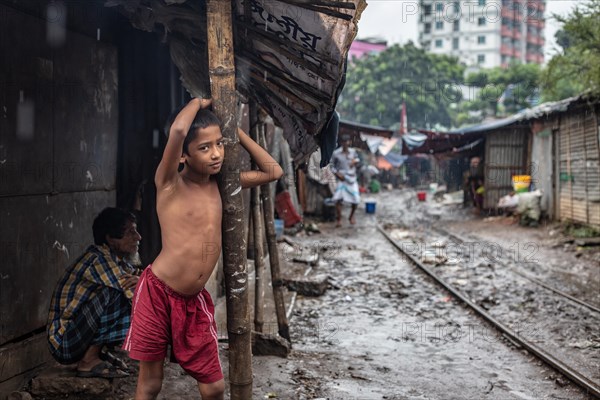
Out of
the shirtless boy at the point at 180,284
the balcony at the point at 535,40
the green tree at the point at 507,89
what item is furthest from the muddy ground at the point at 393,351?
the balcony at the point at 535,40

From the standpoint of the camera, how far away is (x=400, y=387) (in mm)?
4738

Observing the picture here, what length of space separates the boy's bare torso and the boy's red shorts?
6 cm

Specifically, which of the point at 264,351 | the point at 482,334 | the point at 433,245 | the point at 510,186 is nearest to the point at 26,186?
the point at 264,351

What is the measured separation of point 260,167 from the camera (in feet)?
10.6

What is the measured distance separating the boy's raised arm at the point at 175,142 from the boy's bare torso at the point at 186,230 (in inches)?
2.7

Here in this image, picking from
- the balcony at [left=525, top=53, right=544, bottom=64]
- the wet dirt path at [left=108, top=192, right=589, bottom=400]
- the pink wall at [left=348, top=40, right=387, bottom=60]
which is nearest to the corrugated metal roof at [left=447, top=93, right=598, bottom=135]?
the wet dirt path at [left=108, top=192, right=589, bottom=400]

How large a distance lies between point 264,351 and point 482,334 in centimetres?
266

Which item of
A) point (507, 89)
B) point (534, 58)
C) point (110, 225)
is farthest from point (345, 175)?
point (534, 58)

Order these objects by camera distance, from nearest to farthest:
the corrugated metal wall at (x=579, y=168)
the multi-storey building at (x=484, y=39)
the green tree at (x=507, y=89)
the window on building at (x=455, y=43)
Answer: the corrugated metal wall at (x=579, y=168), the green tree at (x=507, y=89), the multi-storey building at (x=484, y=39), the window on building at (x=455, y=43)

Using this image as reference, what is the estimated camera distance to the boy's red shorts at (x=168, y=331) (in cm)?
287

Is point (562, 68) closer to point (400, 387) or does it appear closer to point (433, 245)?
point (433, 245)

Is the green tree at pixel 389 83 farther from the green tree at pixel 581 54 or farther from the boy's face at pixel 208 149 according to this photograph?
the boy's face at pixel 208 149

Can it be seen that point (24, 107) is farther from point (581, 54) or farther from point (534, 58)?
point (534, 58)

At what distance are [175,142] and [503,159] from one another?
793 inches
